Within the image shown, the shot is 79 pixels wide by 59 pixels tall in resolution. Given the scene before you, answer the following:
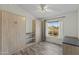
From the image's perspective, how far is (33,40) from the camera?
1.74m

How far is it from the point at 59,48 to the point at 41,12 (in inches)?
29.3

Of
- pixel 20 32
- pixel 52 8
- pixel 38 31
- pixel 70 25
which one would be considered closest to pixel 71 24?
pixel 70 25

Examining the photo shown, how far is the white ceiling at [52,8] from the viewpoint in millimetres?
1511

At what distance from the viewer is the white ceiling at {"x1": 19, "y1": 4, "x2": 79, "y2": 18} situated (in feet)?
4.96

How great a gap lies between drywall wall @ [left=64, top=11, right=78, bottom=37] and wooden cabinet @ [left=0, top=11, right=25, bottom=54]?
2.59 ft

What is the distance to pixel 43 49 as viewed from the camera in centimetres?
165

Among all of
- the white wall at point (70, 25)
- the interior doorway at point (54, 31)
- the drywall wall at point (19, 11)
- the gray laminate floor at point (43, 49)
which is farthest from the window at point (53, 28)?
the drywall wall at point (19, 11)

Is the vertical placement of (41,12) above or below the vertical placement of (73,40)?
above

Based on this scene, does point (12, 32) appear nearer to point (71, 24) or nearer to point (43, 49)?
point (43, 49)

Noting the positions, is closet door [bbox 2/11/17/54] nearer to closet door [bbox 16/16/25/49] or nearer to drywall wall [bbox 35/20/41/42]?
closet door [bbox 16/16/25/49]

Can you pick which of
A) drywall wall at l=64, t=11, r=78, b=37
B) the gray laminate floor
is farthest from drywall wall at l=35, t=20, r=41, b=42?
drywall wall at l=64, t=11, r=78, b=37

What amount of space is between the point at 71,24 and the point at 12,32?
3.50ft
